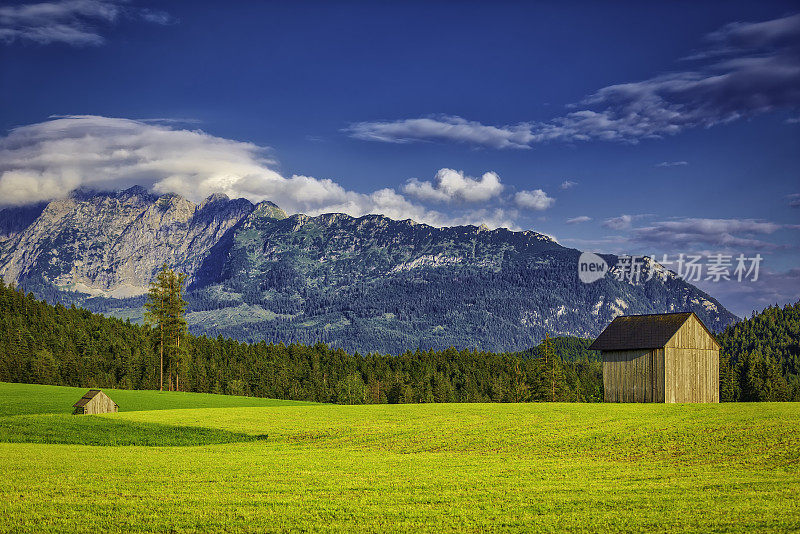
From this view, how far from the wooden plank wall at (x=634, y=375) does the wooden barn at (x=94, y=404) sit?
192 ft

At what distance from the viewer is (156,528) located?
21172mm

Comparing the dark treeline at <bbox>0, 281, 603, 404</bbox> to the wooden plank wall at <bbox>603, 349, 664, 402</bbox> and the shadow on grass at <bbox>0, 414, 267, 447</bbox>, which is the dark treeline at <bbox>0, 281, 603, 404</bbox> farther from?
the shadow on grass at <bbox>0, 414, 267, 447</bbox>

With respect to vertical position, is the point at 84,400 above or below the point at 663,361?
below

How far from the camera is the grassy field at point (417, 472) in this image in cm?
2203

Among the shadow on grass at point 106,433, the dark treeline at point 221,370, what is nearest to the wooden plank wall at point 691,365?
the shadow on grass at point 106,433

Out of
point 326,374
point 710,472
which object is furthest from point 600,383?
point 710,472

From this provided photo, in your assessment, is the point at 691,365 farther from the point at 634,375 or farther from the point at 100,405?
the point at 100,405

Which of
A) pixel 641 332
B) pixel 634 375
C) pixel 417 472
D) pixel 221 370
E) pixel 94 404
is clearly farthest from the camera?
pixel 221 370

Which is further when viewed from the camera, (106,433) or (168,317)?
(168,317)

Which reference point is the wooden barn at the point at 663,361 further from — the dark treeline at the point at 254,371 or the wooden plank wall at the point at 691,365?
the dark treeline at the point at 254,371

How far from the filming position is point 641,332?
8031 cm

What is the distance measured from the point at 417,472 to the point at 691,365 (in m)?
54.6

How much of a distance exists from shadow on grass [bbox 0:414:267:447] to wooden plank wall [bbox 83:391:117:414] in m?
12.7

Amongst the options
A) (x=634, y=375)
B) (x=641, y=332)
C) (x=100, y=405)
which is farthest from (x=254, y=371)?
(x=641, y=332)
